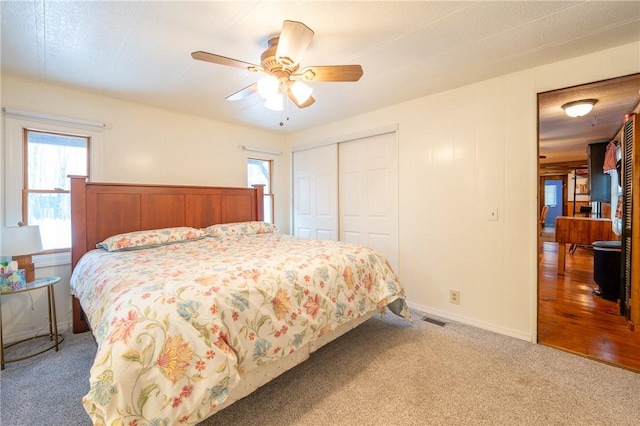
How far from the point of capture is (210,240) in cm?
299

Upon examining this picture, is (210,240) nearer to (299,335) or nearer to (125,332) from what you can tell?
(299,335)

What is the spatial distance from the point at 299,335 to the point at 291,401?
15.8 inches

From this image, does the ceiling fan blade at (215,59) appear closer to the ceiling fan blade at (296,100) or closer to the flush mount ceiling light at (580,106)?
the ceiling fan blade at (296,100)

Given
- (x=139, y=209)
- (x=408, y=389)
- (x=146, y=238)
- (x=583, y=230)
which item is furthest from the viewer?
(x=583, y=230)

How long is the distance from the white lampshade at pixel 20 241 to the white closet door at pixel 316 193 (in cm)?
298

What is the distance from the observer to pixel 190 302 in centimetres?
135

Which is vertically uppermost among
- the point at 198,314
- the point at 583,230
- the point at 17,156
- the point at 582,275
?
the point at 17,156

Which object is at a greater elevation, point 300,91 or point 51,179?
point 300,91

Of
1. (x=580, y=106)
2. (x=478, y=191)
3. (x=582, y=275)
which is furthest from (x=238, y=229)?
(x=582, y=275)

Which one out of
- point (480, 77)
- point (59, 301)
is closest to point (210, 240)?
point (59, 301)

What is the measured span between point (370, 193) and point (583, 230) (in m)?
3.18

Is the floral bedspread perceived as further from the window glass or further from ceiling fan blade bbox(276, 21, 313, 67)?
the window glass

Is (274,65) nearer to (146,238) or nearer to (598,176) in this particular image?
(146,238)

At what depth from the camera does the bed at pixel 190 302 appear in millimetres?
1153
